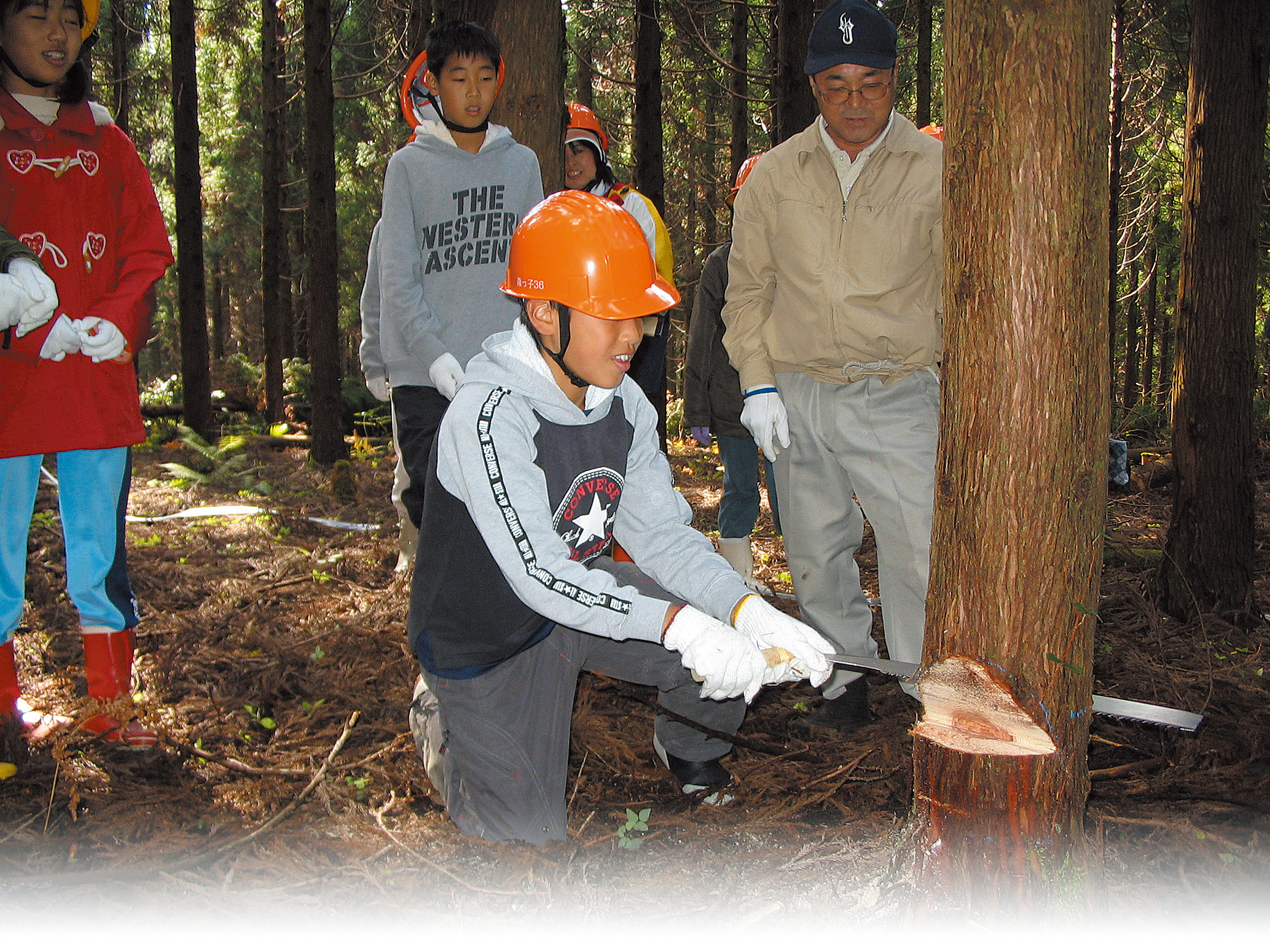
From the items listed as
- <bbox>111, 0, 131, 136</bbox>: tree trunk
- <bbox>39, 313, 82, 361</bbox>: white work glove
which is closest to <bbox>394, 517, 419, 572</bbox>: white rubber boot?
<bbox>39, 313, 82, 361</bbox>: white work glove

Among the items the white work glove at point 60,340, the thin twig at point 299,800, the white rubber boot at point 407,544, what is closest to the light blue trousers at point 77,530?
the white work glove at point 60,340

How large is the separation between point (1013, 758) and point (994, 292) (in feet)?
3.35

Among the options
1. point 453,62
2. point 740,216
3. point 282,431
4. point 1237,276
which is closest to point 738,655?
point 740,216

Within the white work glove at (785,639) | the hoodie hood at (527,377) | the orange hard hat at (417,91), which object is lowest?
the white work glove at (785,639)

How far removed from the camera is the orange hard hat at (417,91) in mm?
3734

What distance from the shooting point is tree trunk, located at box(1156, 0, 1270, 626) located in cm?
461

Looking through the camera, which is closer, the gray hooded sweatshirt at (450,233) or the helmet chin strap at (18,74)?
the helmet chin strap at (18,74)

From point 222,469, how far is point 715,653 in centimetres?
795

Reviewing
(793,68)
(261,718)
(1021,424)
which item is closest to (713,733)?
(1021,424)

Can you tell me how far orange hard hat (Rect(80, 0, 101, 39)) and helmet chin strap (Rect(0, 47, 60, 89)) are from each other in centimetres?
20

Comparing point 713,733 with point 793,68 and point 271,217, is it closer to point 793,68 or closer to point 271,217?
point 793,68

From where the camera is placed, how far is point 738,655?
92.7 inches

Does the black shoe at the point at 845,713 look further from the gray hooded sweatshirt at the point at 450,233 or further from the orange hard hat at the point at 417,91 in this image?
the orange hard hat at the point at 417,91

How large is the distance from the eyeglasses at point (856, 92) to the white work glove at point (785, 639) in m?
1.69
